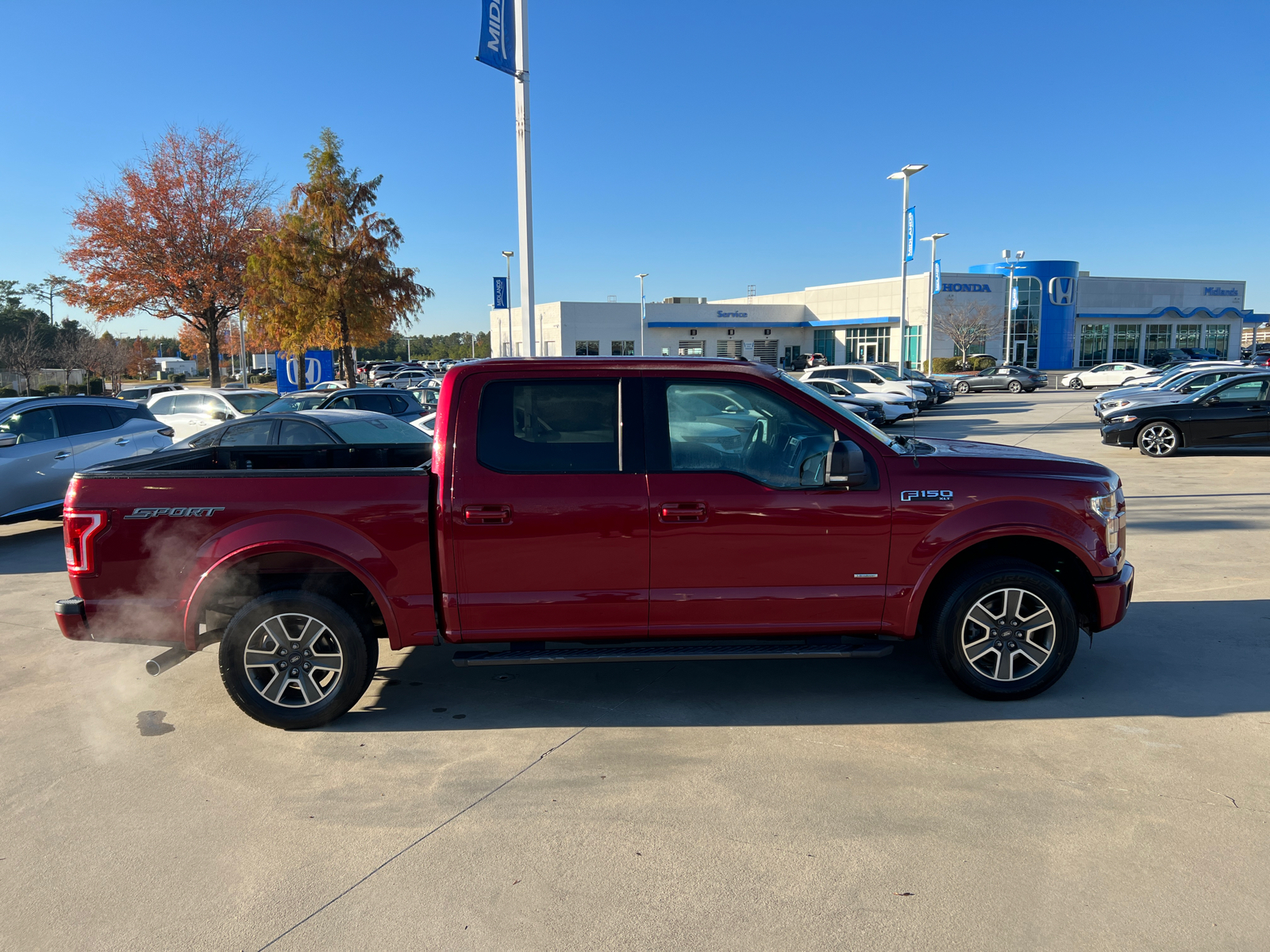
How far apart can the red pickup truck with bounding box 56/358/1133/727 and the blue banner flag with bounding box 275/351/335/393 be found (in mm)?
23275

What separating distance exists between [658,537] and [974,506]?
66.1 inches

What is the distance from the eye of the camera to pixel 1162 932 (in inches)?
110

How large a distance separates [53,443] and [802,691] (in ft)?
31.9

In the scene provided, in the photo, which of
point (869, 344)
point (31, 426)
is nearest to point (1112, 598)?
point (31, 426)

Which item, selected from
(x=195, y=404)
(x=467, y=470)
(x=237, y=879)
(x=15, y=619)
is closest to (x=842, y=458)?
(x=467, y=470)

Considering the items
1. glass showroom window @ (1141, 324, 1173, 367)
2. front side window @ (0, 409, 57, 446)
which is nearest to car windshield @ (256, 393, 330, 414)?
front side window @ (0, 409, 57, 446)

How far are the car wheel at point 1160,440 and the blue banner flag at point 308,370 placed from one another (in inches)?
879

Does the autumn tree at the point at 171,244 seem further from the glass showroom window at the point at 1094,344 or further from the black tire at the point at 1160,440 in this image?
the glass showroom window at the point at 1094,344

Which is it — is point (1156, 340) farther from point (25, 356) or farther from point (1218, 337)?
point (25, 356)

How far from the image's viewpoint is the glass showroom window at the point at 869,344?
211 feet

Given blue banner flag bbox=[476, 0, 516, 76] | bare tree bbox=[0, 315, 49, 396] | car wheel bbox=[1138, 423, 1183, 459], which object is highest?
blue banner flag bbox=[476, 0, 516, 76]

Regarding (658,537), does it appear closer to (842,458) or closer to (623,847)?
(842,458)

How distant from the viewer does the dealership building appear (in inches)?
2335

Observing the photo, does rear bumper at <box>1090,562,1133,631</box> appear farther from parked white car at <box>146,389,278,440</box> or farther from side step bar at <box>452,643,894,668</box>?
parked white car at <box>146,389,278,440</box>
